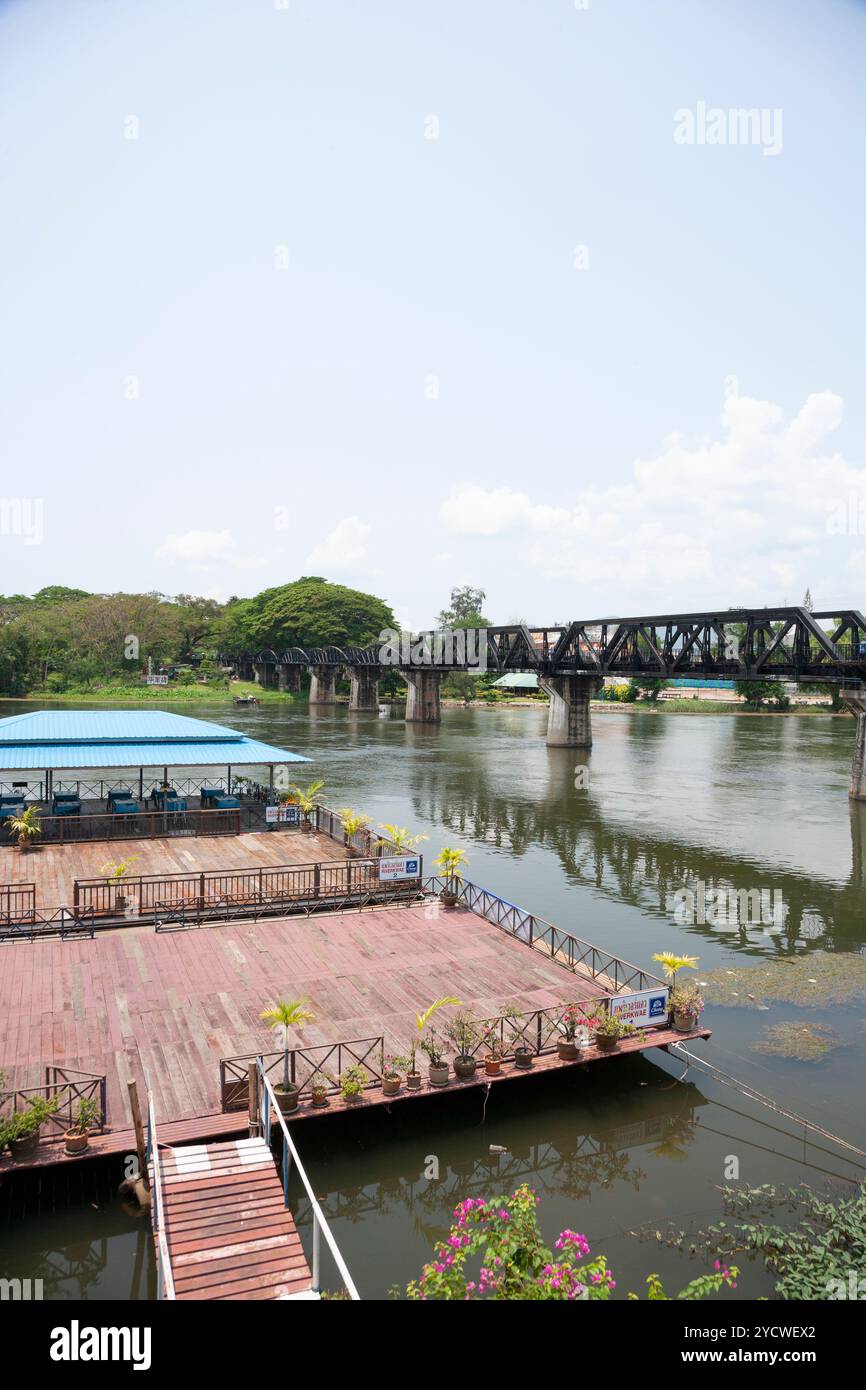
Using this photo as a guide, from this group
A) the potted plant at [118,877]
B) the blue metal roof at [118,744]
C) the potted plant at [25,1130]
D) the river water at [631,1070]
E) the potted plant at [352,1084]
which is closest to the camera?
the potted plant at [25,1130]

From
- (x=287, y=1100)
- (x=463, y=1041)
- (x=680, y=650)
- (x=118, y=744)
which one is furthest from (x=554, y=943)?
(x=680, y=650)

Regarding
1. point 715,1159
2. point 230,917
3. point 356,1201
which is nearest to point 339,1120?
point 356,1201

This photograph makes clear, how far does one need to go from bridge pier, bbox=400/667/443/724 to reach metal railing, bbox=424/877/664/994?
79956mm

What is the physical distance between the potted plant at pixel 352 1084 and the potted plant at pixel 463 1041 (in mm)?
1851

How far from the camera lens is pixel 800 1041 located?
2139cm

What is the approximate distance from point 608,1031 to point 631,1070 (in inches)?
86.5

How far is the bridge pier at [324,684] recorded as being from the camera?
14025 centimetres

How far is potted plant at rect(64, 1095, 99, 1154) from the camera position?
44.6 feet

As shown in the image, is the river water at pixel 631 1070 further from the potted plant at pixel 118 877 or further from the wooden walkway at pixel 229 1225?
the potted plant at pixel 118 877

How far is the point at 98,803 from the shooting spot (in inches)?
1538

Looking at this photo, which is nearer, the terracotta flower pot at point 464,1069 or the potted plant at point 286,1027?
the potted plant at point 286,1027

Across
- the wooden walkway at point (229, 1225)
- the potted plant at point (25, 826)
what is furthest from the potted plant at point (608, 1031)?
the potted plant at point (25, 826)

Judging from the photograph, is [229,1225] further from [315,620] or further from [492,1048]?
[315,620]

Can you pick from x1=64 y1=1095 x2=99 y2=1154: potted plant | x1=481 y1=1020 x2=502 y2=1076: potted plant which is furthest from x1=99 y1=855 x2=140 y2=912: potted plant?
x1=481 y1=1020 x2=502 y2=1076: potted plant
